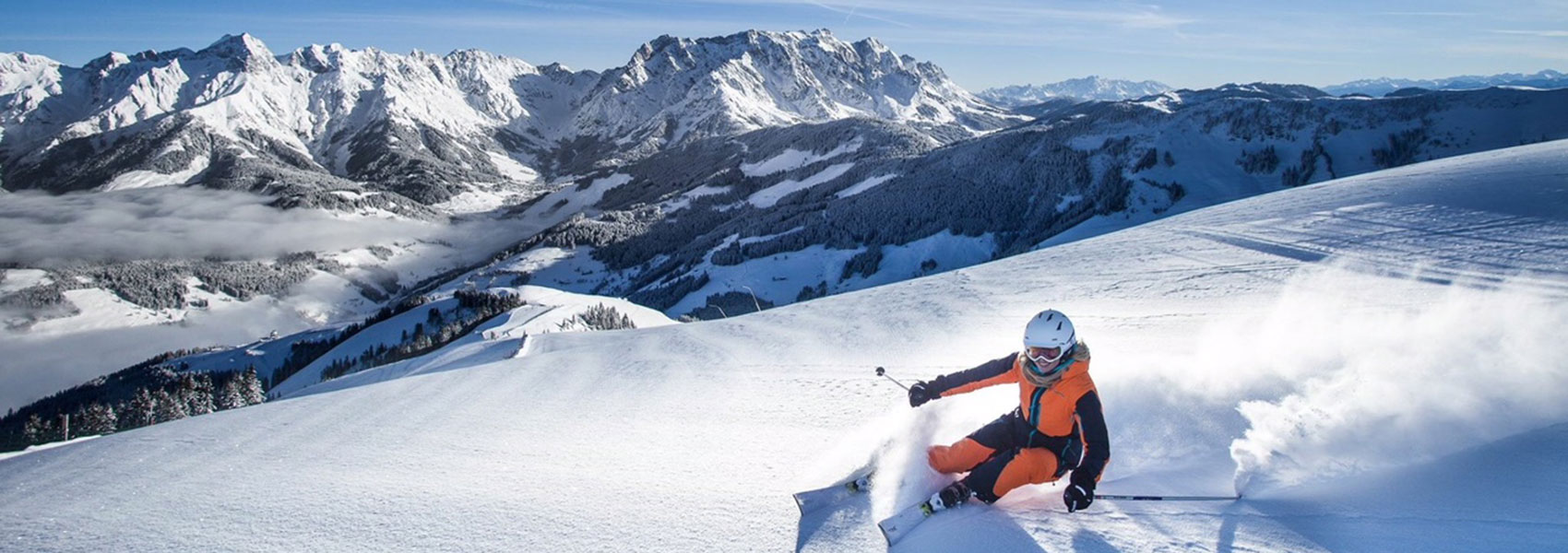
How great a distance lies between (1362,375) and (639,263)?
5306 inches

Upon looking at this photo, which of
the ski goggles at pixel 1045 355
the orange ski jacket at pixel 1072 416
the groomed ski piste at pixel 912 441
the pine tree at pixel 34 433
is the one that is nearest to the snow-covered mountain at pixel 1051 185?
the pine tree at pixel 34 433

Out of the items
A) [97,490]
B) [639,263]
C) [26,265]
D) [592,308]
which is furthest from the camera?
[26,265]

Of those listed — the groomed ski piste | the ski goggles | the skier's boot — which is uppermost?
the ski goggles

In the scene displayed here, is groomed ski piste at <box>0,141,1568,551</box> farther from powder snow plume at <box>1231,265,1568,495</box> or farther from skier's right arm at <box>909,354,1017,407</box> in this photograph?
skier's right arm at <box>909,354,1017,407</box>

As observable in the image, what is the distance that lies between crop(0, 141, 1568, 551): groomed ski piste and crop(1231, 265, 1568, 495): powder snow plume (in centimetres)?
A: 3

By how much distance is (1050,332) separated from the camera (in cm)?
573

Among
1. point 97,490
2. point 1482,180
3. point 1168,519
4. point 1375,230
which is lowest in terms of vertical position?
point 1168,519

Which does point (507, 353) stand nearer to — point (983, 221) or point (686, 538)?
point (686, 538)

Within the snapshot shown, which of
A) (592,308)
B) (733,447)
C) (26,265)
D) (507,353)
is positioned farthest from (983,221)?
(26,265)

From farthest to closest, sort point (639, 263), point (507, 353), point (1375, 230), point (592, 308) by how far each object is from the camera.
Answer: point (639, 263), point (592, 308), point (507, 353), point (1375, 230)

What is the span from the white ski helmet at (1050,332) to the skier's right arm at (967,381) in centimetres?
74

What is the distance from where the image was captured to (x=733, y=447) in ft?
22.5

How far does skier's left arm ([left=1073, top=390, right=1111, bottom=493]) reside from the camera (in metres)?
5.11

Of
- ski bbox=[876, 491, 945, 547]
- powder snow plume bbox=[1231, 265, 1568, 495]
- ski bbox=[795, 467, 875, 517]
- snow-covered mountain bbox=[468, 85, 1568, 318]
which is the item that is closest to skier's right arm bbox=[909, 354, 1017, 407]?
ski bbox=[795, 467, 875, 517]
